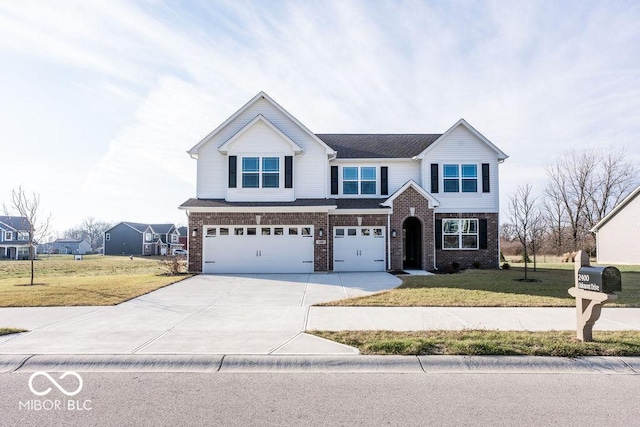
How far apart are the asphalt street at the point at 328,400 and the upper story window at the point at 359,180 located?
54.9 feet

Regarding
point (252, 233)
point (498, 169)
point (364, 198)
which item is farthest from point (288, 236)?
point (498, 169)

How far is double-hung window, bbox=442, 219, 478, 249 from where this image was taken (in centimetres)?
2189

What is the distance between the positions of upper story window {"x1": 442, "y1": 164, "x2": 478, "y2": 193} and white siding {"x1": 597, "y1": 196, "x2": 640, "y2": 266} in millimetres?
16913

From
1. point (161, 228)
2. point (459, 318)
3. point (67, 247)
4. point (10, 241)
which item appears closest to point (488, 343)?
point (459, 318)

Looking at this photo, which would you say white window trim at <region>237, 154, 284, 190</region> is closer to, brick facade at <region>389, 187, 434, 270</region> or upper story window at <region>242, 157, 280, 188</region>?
Answer: upper story window at <region>242, 157, 280, 188</region>

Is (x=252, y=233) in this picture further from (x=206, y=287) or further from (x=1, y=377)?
(x=1, y=377)

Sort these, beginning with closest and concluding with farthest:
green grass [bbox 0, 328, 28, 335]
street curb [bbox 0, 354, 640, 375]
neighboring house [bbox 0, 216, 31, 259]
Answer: street curb [bbox 0, 354, 640, 375]
green grass [bbox 0, 328, 28, 335]
neighboring house [bbox 0, 216, 31, 259]

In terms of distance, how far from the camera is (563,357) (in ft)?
19.4

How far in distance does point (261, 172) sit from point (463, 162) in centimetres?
1095

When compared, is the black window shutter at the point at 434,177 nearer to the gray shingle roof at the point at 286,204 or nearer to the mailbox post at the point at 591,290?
the gray shingle roof at the point at 286,204

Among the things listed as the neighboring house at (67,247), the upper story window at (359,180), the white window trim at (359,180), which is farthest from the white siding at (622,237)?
the neighboring house at (67,247)

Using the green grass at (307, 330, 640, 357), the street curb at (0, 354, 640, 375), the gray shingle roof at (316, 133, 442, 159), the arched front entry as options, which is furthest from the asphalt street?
the gray shingle roof at (316, 133, 442, 159)

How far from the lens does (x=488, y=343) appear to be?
6.30m

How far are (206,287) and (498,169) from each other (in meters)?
16.7
